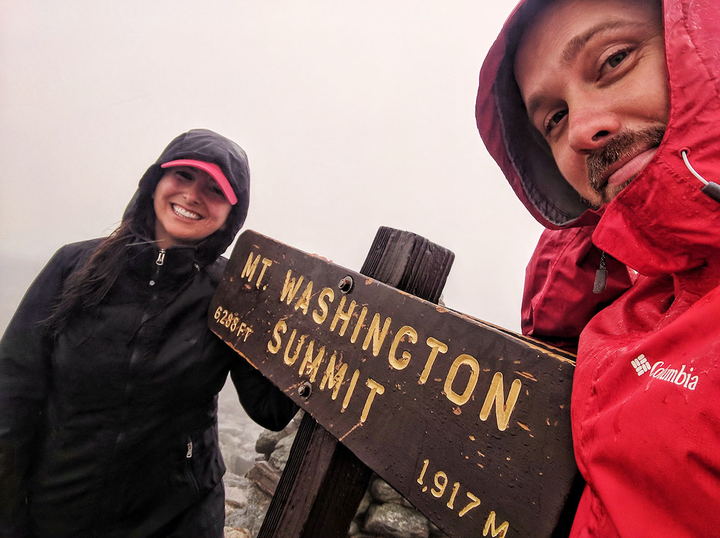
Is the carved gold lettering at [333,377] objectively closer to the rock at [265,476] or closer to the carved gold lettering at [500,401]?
the carved gold lettering at [500,401]

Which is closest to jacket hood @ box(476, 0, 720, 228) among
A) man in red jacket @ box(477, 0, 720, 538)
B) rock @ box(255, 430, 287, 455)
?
man in red jacket @ box(477, 0, 720, 538)

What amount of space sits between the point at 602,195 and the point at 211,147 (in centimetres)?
164

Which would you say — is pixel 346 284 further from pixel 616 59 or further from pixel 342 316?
pixel 616 59

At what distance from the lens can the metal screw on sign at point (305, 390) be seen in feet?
2.64

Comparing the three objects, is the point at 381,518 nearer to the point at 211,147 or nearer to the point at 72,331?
the point at 72,331

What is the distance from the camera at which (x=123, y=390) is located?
4.23ft

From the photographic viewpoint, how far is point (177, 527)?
133 centimetres

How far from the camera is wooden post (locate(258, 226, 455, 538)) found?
29.6 inches

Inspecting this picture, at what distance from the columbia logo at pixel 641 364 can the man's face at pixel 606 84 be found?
473mm

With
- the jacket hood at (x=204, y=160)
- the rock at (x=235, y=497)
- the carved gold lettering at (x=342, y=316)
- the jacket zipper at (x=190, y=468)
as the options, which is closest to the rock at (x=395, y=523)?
the rock at (x=235, y=497)

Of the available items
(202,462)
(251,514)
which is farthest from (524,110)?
(251,514)

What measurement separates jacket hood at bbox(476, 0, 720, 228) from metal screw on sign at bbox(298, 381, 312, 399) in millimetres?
815

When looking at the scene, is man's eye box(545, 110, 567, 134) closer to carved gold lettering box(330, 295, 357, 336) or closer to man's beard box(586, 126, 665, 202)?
man's beard box(586, 126, 665, 202)

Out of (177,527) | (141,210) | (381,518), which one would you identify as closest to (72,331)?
(141,210)
